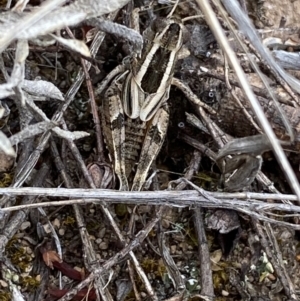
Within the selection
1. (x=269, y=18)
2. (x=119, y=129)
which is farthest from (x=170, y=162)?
(x=269, y=18)

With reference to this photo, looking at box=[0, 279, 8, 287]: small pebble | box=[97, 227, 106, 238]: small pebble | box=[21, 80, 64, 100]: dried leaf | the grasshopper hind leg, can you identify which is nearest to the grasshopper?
the grasshopper hind leg

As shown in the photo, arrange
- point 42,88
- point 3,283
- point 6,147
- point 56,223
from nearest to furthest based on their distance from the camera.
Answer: point 6,147, point 42,88, point 3,283, point 56,223

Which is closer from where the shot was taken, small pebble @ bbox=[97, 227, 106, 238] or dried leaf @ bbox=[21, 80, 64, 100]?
dried leaf @ bbox=[21, 80, 64, 100]

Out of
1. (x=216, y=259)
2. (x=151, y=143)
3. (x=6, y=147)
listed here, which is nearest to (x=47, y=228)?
(x=151, y=143)

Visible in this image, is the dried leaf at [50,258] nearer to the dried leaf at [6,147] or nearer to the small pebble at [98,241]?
the small pebble at [98,241]

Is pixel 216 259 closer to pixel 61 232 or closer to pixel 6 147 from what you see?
pixel 61 232

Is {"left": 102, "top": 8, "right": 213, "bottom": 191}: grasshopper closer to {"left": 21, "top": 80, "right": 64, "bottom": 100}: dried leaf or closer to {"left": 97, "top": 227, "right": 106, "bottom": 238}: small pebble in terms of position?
{"left": 97, "top": 227, "right": 106, "bottom": 238}: small pebble

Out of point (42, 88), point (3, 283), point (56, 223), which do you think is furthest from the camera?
point (56, 223)

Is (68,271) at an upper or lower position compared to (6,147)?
lower

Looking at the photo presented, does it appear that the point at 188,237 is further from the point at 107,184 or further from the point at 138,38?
the point at 138,38

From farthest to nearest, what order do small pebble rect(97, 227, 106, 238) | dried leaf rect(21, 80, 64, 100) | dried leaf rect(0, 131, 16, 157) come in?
small pebble rect(97, 227, 106, 238) < dried leaf rect(21, 80, 64, 100) < dried leaf rect(0, 131, 16, 157)
